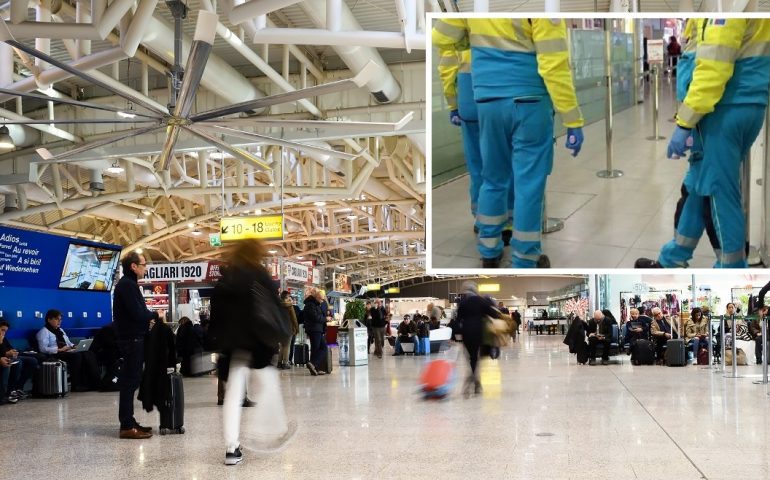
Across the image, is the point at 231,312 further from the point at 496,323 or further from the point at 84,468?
the point at 496,323

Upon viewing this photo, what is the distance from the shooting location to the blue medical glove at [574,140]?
5684 mm

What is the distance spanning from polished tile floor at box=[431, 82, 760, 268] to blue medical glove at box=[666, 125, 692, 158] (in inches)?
1.6

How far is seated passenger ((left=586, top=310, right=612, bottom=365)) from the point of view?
1517 cm

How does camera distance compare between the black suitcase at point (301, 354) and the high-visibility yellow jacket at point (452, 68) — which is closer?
the high-visibility yellow jacket at point (452, 68)

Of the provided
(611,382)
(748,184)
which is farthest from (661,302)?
(748,184)

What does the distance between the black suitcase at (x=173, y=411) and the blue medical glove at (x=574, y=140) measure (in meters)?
3.43

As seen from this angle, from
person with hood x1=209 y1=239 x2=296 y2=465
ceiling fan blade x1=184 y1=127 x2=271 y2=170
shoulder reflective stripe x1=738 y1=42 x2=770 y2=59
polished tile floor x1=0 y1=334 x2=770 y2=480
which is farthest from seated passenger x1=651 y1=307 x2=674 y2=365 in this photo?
person with hood x1=209 y1=239 x2=296 y2=465

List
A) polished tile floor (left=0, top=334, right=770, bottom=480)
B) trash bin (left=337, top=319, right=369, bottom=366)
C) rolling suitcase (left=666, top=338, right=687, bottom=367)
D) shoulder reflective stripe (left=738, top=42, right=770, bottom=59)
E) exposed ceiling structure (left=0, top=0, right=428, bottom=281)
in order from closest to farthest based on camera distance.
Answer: polished tile floor (left=0, top=334, right=770, bottom=480) → shoulder reflective stripe (left=738, top=42, right=770, bottom=59) → exposed ceiling structure (left=0, top=0, right=428, bottom=281) → rolling suitcase (left=666, top=338, right=687, bottom=367) → trash bin (left=337, top=319, right=369, bottom=366)

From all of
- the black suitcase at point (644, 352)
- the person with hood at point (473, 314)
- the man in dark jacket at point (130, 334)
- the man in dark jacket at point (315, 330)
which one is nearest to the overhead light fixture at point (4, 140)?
the man in dark jacket at point (315, 330)

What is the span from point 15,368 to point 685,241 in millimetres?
7942

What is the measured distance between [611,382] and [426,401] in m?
3.43

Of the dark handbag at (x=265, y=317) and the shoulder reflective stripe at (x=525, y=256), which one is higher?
the shoulder reflective stripe at (x=525, y=256)

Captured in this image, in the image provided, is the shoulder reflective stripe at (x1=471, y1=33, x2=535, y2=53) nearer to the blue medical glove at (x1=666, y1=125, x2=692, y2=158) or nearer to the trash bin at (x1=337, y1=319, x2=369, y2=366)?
the blue medical glove at (x1=666, y1=125, x2=692, y2=158)

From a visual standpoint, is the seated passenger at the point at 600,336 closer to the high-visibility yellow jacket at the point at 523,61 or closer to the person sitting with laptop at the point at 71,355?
the person sitting with laptop at the point at 71,355
